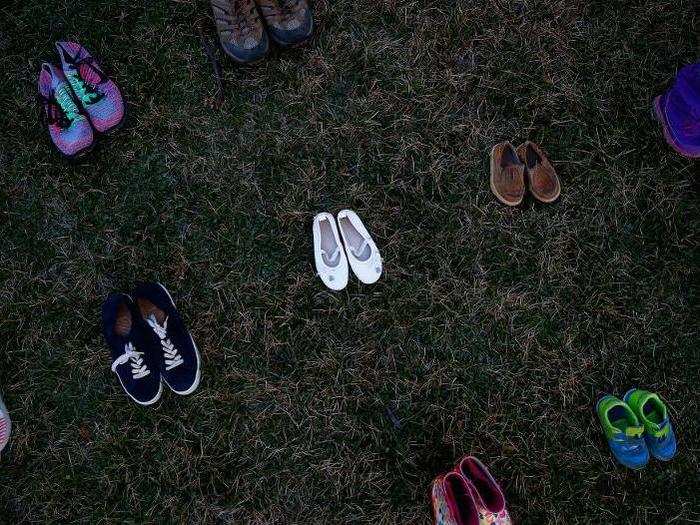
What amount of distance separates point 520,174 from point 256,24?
168cm

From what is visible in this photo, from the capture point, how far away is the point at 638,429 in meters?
2.73

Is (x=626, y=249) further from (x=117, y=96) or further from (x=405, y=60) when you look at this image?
(x=117, y=96)

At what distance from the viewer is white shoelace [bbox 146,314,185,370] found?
281cm

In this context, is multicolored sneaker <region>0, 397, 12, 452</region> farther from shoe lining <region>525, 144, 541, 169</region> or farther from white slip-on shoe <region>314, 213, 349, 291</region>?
shoe lining <region>525, 144, 541, 169</region>

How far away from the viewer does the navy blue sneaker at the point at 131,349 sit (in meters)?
2.80

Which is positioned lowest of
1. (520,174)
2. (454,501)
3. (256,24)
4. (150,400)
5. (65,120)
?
(454,501)

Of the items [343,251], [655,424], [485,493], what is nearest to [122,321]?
[343,251]

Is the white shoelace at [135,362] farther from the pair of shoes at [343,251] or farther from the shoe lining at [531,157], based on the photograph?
the shoe lining at [531,157]

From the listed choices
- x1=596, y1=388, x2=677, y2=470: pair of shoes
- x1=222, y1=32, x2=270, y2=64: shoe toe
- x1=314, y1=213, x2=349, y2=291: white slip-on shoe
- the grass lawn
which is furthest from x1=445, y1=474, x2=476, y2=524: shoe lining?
x1=222, y1=32, x2=270, y2=64: shoe toe

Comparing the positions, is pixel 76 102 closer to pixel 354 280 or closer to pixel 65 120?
pixel 65 120

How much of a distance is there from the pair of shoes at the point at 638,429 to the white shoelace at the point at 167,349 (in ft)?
7.58

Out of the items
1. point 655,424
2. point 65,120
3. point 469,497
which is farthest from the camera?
point 65,120

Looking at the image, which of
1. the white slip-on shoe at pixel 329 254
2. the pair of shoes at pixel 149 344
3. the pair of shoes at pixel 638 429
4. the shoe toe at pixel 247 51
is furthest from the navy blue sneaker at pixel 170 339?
the pair of shoes at pixel 638 429

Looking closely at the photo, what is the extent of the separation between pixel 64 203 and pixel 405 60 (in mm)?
2111
